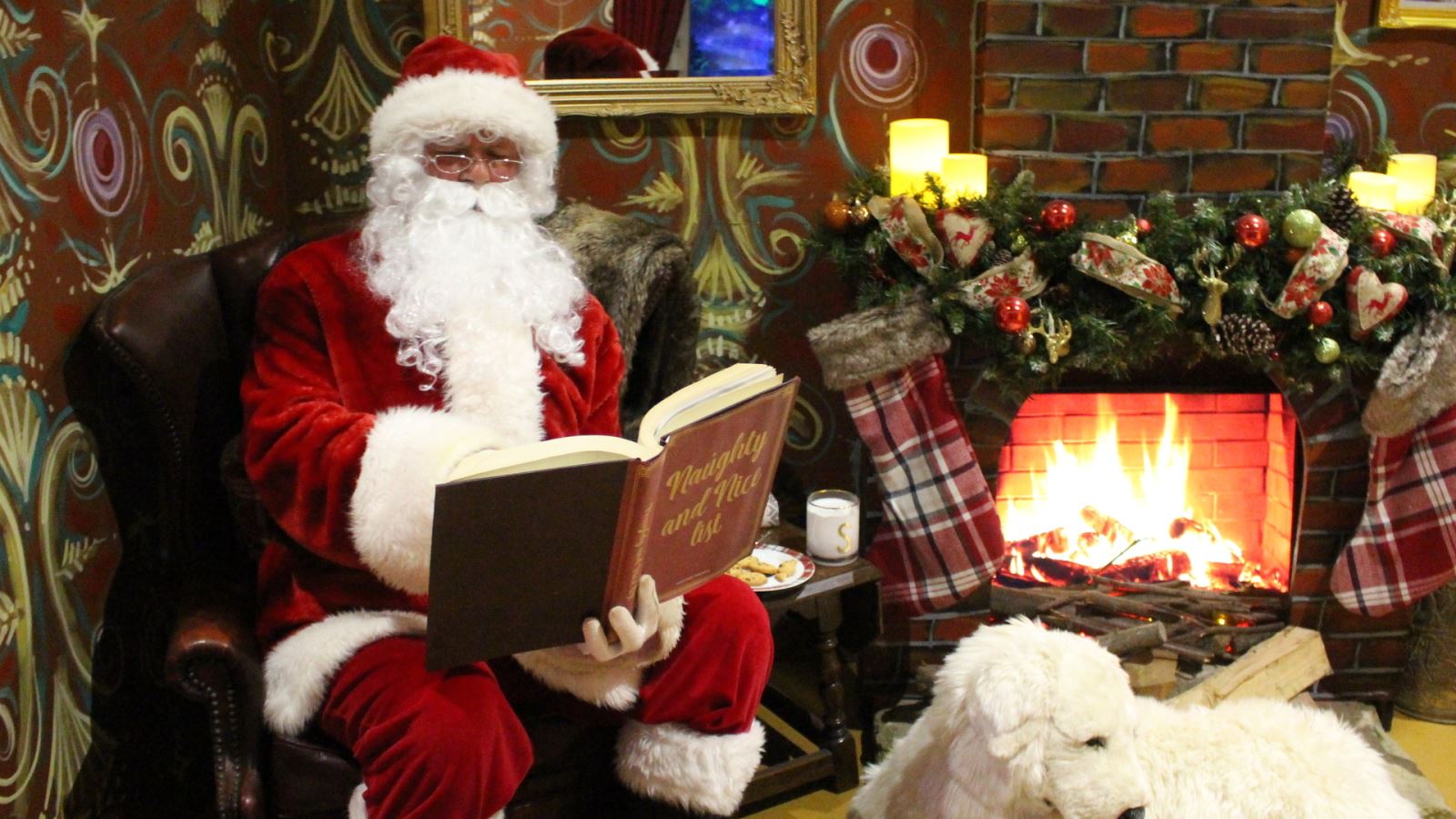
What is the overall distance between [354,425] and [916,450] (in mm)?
1242

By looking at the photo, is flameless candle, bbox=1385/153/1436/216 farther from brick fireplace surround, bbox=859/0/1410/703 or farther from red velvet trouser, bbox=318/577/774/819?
red velvet trouser, bbox=318/577/774/819

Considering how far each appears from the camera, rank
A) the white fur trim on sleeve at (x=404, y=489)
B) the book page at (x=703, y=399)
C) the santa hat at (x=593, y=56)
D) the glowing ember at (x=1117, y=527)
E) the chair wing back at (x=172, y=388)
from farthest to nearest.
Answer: the glowing ember at (x=1117, y=527) → the santa hat at (x=593, y=56) → the chair wing back at (x=172, y=388) → the white fur trim on sleeve at (x=404, y=489) → the book page at (x=703, y=399)

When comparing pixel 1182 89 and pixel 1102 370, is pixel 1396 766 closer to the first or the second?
pixel 1102 370

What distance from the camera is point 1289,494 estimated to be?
2.71m

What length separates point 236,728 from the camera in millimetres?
1708

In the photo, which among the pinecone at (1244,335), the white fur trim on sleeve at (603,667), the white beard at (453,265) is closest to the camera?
the white fur trim on sleeve at (603,667)

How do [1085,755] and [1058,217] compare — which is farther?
[1058,217]

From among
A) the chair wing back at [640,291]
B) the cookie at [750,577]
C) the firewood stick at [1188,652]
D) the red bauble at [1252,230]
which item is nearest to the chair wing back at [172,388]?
the chair wing back at [640,291]

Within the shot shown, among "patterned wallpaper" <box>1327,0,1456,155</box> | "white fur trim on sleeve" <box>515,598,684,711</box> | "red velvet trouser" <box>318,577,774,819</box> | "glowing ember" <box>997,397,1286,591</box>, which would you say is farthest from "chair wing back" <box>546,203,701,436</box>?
"patterned wallpaper" <box>1327,0,1456,155</box>

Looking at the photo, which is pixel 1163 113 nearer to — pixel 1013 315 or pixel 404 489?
pixel 1013 315

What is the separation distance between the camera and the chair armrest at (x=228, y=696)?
5.54 feet

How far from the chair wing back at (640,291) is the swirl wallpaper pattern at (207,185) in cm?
31

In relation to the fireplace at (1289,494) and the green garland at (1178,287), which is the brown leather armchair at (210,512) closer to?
the fireplace at (1289,494)

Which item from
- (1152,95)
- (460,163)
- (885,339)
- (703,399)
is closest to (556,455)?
(703,399)
